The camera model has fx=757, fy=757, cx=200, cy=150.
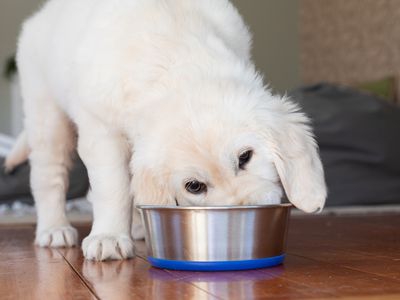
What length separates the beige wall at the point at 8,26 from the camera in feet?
28.0

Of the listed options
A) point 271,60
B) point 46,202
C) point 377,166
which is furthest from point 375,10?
point 46,202

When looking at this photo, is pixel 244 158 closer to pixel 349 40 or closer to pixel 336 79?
pixel 349 40

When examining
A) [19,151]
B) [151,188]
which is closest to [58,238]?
[19,151]

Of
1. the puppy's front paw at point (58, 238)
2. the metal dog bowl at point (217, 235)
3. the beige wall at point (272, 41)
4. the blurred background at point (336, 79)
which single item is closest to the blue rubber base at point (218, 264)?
the metal dog bowl at point (217, 235)

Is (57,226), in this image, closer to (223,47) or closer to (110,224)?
(110,224)

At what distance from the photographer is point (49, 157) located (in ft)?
9.62

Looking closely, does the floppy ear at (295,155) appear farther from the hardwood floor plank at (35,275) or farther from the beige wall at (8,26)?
the beige wall at (8,26)

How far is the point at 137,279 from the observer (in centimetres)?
185

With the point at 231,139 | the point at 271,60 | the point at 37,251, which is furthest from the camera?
the point at 271,60

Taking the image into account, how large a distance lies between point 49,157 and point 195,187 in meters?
1.20

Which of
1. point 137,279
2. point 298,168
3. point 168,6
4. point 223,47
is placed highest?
point 168,6

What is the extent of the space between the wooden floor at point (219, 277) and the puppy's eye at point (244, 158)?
27 cm

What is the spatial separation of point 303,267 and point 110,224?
2.01 feet

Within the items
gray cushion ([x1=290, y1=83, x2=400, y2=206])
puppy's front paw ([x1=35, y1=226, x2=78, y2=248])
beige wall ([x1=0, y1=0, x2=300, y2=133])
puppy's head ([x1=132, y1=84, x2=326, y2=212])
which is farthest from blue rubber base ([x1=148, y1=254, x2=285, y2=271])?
beige wall ([x1=0, y1=0, x2=300, y2=133])
